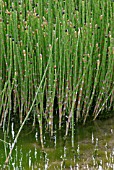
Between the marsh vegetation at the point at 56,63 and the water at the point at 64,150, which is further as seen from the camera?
the marsh vegetation at the point at 56,63

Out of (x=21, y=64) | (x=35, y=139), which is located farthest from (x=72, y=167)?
(x=21, y=64)

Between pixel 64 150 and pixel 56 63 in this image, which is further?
pixel 56 63

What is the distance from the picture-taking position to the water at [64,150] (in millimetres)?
2082

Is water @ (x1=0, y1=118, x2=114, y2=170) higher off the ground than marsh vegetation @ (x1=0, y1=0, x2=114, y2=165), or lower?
lower

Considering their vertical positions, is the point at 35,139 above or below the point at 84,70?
below

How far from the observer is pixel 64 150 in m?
2.25

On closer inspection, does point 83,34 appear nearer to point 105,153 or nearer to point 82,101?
point 82,101

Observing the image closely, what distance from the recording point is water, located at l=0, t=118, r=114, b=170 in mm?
2082

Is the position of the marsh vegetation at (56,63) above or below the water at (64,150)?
above

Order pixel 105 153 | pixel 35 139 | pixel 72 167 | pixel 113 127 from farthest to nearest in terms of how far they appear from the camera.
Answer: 1. pixel 113 127
2. pixel 35 139
3. pixel 105 153
4. pixel 72 167

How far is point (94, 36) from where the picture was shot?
256 centimetres

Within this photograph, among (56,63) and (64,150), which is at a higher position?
(56,63)

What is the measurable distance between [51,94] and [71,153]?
1.55ft

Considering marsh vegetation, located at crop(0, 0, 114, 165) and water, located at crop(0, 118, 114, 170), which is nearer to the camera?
water, located at crop(0, 118, 114, 170)
